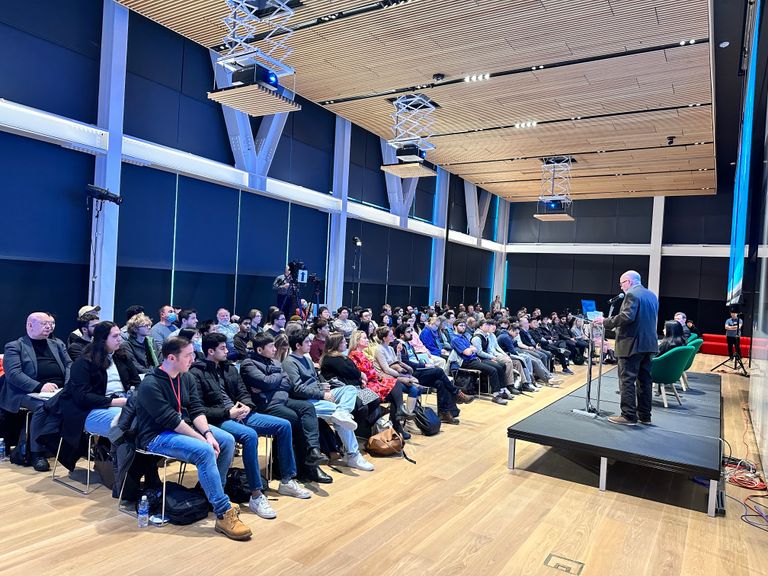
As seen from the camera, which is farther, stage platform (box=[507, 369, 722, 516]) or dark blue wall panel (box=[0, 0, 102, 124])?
dark blue wall panel (box=[0, 0, 102, 124])

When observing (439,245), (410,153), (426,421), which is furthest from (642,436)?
(439,245)

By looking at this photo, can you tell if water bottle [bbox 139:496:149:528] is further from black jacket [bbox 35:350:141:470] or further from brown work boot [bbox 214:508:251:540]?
black jacket [bbox 35:350:141:470]

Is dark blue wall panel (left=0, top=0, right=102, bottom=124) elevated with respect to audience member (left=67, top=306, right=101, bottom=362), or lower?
elevated

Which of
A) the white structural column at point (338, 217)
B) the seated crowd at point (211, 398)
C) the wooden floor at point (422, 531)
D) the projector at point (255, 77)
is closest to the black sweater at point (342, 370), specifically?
the seated crowd at point (211, 398)

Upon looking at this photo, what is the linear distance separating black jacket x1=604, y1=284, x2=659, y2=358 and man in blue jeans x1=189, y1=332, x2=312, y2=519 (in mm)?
2852

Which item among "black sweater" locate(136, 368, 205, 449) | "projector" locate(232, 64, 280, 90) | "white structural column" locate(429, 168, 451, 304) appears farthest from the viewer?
"white structural column" locate(429, 168, 451, 304)

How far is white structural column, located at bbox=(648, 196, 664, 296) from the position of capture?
1817cm

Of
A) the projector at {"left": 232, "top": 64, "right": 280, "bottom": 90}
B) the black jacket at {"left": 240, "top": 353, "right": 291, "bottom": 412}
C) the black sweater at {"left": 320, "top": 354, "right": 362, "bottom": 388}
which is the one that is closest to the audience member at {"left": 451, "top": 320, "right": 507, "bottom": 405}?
the black sweater at {"left": 320, "top": 354, "right": 362, "bottom": 388}

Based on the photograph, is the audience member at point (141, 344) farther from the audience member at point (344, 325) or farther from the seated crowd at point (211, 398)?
the audience member at point (344, 325)

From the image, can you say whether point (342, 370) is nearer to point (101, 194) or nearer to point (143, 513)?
point (143, 513)

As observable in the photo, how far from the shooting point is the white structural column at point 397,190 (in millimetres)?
13375

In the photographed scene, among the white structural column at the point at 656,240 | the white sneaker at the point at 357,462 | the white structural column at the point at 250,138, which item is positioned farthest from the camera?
the white structural column at the point at 656,240

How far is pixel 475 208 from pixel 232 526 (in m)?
15.9

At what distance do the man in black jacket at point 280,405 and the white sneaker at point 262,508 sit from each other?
0.56 meters
